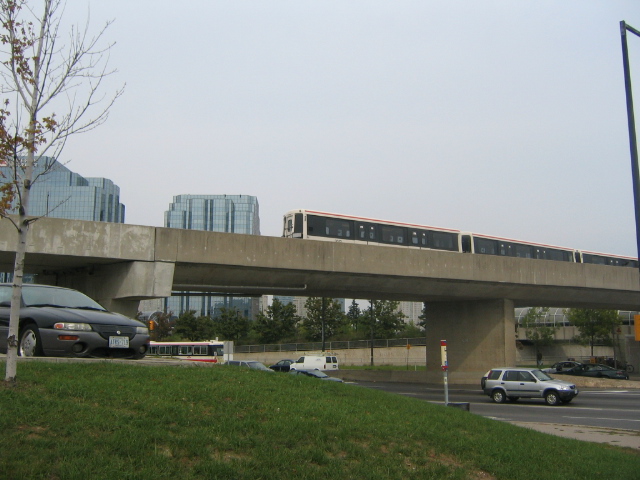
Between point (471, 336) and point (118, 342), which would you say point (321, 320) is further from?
point (118, 342)

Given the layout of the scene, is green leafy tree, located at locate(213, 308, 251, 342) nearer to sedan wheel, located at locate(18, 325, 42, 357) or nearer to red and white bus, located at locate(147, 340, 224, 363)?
red and white bus, located at locate(147, 340, 224, 363)

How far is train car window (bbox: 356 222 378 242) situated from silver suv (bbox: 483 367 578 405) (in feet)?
42.0

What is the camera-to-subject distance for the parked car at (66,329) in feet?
32.4

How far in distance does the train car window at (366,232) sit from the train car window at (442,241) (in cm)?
420

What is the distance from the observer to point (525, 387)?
82.2 ft

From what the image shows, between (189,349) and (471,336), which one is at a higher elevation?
(471,336)

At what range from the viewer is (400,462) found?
7.40 meters

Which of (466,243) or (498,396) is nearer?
(498,396)

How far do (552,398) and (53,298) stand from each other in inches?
767

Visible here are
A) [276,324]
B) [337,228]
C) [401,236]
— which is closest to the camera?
[337,228]

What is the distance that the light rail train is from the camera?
34531mm

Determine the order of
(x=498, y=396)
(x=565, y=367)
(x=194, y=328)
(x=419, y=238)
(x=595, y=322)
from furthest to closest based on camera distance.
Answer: (x=194, y=328), (x=595, y=322), (x=565, y=367), (x=419, y=238), (x=498, y=396)

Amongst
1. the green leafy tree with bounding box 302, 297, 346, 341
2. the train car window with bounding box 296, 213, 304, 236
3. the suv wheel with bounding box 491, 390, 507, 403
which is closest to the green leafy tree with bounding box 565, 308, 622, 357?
the green leafy tree with bounding box 302, 297, 346, 341

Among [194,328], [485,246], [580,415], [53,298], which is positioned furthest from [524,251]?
[194,328]
